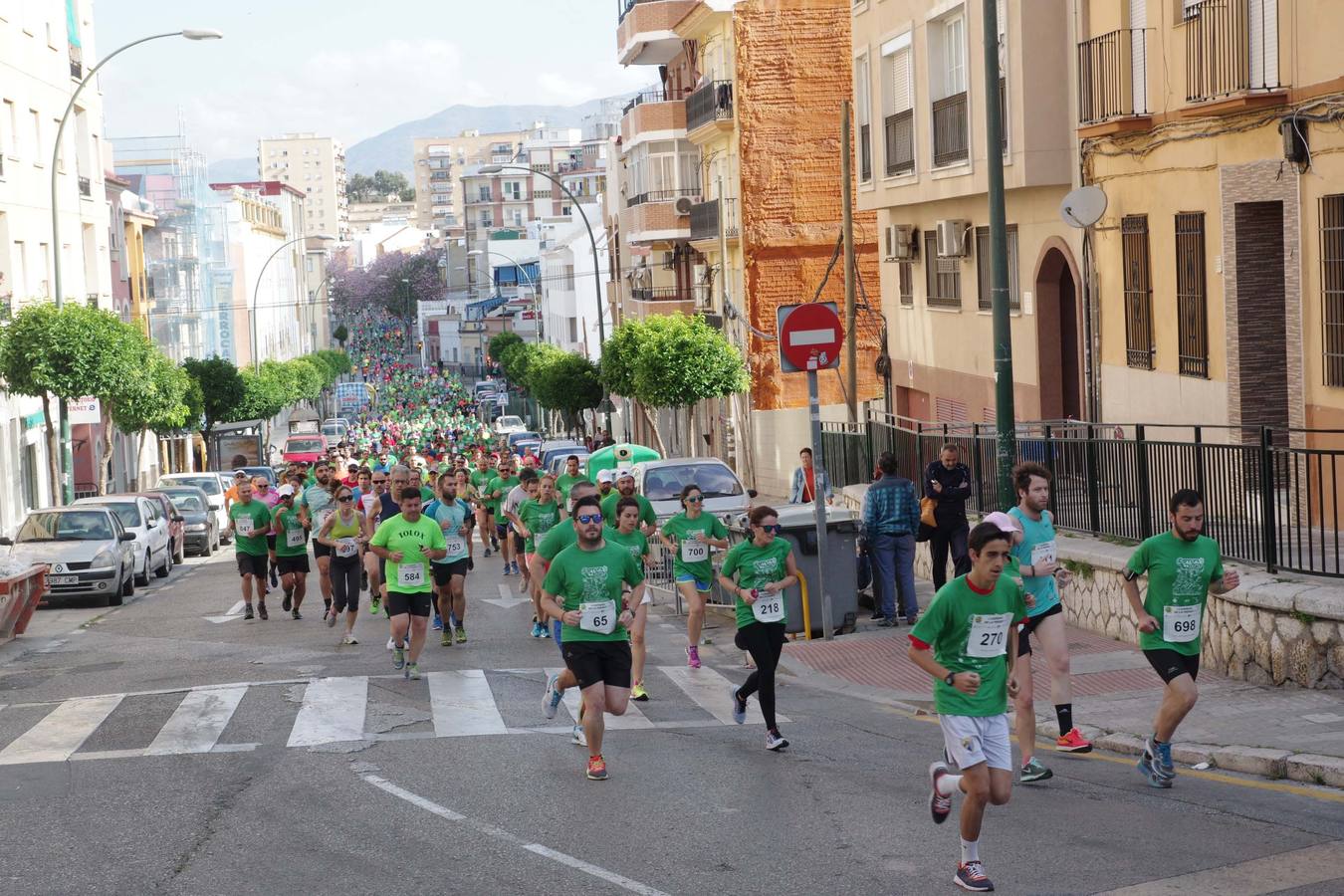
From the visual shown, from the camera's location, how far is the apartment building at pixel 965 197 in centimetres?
2214

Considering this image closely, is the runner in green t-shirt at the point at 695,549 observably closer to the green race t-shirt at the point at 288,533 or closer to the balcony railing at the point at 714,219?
the green race t-shirt at the point at 288,533

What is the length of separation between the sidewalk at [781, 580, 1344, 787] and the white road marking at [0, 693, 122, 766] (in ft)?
18.3

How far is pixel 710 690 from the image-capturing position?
1392cm

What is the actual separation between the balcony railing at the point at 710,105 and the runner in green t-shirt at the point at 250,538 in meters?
25.4

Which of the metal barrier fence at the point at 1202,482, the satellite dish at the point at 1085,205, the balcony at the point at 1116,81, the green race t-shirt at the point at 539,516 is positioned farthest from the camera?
the satellite dish at the point at 1085,205

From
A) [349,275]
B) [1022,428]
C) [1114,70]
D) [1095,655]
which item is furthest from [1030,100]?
[349,275]

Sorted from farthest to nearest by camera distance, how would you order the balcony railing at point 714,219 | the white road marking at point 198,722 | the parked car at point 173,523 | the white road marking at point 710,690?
the balcony railing at point 714,219 < the parked car at point 173,523 < the white road marking at point 710,690 < the white road marking at point 198,722

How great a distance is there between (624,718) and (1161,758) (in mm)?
4267

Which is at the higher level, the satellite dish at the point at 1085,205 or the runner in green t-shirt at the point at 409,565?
the satellite dish at the point at 1085,205

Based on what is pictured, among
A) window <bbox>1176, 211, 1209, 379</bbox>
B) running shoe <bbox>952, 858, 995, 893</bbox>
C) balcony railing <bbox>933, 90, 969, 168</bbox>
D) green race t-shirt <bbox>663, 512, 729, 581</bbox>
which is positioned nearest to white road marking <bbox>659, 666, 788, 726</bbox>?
green race t-shirt <bbox>663, 512, 729, 581</bbox>

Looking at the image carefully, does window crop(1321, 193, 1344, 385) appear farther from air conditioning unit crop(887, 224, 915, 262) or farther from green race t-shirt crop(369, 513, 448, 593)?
air conditioning unit crop(887, 224, 915, 262)

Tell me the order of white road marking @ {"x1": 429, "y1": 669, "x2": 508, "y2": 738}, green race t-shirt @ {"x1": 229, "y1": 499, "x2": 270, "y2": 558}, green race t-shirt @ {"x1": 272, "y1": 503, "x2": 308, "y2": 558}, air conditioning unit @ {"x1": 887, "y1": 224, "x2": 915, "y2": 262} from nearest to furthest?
white road marking @ {"x1": 429, "y1": 669, "x2": 508, "y2": 738} < green race t-shirt @ {"x1": 272, "y1": 503, "x2": 308, "y2": 558} < green race t-shirt @ {"x1": 229, "y1": 499, "x2": 270, "y2": 558} < air conditioning unit @ {"x1": 887, "y1": 224, "x2": 915, "y2": 262}

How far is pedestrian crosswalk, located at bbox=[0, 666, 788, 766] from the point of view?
1172 cm

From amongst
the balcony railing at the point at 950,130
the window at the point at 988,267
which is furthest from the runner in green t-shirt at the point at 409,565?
the window at the point at 988,267
